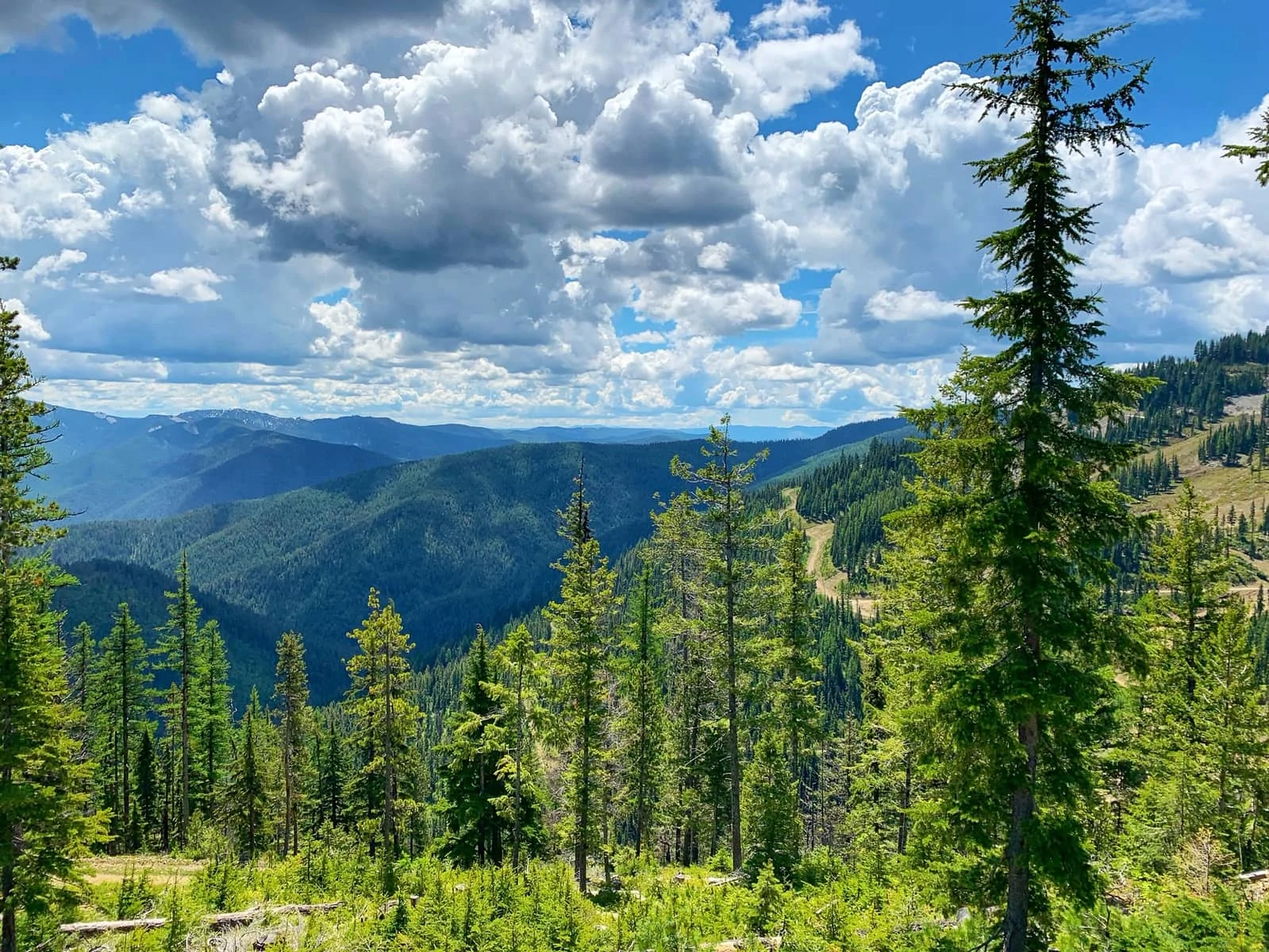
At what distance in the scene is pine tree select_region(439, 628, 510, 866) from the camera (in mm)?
30047

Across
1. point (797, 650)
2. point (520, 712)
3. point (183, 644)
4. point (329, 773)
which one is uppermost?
point (797, 650)

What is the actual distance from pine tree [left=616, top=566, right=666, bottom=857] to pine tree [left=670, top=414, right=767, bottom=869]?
19.0 ft

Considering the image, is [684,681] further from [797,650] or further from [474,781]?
[474,781]

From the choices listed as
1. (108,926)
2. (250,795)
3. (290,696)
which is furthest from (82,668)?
(108,926)

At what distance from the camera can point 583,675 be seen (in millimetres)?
25672

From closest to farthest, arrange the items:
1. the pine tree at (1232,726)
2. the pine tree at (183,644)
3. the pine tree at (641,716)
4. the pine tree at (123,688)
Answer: the pine tree at (1232,726)
the pine tree at (641,716)
the pine tree at (183,644)
the pine tree at (123,688)

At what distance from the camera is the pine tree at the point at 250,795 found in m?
40.4

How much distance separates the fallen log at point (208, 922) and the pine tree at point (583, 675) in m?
10.1

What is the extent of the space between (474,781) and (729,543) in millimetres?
17770

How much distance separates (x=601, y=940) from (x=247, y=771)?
3500 centimetres

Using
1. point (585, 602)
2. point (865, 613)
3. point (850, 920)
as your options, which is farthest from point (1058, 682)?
point (865, 613)

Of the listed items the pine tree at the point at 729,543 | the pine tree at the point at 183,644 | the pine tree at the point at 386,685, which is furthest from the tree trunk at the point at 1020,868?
the pine tree at the point at 183,644

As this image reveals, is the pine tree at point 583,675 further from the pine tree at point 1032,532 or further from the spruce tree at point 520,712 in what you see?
the pine tree at point 1032,532

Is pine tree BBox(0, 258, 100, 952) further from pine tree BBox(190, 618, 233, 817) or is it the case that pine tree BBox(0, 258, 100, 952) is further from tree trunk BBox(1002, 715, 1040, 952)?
pine tree BBox(190, 618, 233, 817)
